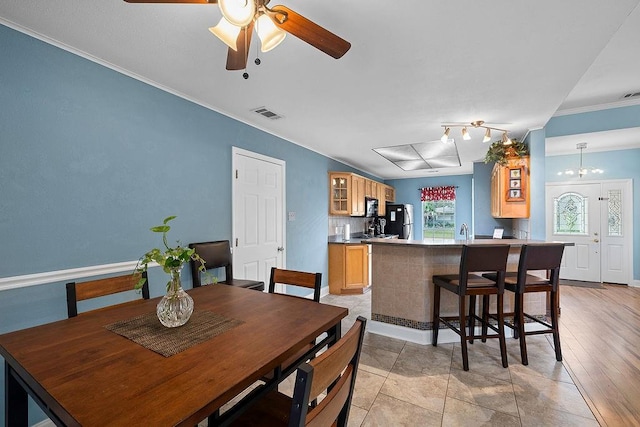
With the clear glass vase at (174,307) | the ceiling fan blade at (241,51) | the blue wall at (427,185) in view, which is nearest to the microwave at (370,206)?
the blue wall at (427,185)

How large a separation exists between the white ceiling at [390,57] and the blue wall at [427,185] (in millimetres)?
3889

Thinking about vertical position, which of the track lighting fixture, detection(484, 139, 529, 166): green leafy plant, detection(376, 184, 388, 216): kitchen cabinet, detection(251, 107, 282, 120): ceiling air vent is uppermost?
detection(251, 107, 282, 120): ceiling air vent

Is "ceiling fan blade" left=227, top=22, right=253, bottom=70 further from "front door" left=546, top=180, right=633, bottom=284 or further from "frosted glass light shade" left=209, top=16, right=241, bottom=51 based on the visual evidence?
"front door" left=546, top=180, right=633, bottom=284

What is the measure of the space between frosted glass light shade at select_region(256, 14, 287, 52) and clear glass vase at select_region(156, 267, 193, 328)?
1158mm

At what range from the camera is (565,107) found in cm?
338

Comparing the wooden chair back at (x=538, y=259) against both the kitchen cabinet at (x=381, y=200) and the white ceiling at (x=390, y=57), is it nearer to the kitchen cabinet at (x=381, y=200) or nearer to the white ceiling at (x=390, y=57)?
the white ceiling at (x=390, y=57)

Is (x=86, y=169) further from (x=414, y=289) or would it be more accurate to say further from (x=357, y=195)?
(x=357, y=195)

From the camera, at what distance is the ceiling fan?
114cm

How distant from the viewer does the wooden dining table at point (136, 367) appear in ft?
2.43

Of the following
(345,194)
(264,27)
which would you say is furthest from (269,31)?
(345,194)

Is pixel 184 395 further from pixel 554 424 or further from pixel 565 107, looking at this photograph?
pixel 565 107

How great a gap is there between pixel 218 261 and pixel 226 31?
209 cm

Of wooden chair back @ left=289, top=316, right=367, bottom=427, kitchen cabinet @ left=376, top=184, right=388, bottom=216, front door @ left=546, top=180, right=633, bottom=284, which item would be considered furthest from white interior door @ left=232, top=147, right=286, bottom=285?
front door @ left=546, top=180, right=633, bottom=284

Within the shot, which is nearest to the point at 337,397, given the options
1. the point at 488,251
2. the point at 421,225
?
the point at 488,251
